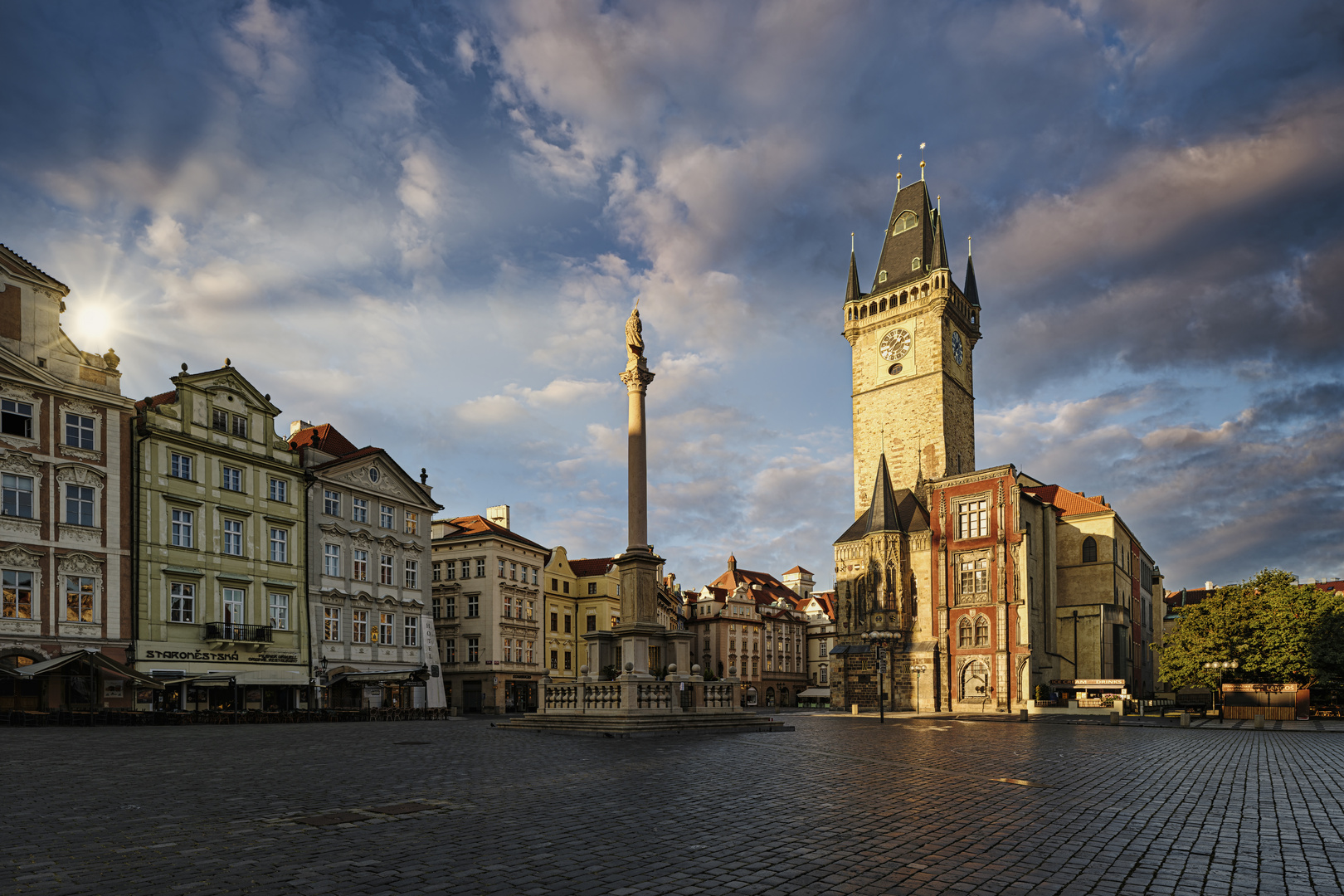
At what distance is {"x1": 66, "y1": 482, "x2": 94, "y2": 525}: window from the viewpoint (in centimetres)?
3638

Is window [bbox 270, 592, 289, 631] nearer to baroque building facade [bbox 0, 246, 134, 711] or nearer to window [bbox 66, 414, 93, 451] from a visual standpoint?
baroque building facade [bbox 0, 246, 134, 711]

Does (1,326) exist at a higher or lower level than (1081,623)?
higher

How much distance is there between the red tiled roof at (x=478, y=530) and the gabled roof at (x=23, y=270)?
31.4m

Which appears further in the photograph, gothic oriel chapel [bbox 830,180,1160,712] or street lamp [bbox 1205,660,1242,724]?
gothic oriel chapel [bbox 830,180,1160,712]

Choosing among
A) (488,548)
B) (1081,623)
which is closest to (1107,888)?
(488,548)

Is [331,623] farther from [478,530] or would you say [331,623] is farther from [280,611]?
[478,530]

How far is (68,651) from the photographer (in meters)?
34.9

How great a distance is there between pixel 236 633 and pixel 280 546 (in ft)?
16.4

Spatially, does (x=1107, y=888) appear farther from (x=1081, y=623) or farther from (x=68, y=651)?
(x=1081, y=623)

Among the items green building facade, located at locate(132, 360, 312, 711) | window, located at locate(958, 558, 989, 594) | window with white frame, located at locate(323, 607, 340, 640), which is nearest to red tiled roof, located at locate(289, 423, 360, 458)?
green building facade, located at locate(132, 360, 312, 711)

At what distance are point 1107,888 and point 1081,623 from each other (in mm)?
63496

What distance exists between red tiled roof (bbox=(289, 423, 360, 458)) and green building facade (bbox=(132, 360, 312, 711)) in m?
4.59

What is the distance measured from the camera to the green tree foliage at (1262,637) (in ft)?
150

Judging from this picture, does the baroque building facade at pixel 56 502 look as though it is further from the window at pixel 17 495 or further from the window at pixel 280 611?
the window at pixel 280 611
